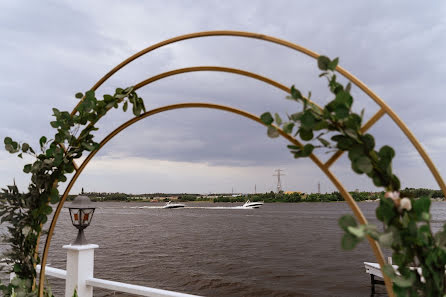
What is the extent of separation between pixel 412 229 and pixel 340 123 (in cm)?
36

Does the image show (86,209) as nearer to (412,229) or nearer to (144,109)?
(144,109)

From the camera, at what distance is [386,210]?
0.94 m

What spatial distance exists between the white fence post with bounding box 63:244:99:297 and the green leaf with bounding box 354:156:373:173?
2.37 metres

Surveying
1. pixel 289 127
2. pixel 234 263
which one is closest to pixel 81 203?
pixel 289 127

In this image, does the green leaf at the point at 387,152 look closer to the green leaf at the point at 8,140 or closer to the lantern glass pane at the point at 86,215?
the green leaf at the point at 8,140

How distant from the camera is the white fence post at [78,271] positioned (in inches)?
103

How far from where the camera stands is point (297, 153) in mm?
1146

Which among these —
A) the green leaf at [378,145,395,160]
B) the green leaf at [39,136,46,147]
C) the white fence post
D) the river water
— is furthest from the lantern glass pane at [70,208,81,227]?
the river water

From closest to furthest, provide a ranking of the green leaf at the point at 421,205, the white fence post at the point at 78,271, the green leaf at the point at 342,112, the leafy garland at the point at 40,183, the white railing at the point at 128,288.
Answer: the green leaf at the point at 421,205 → the green leaf at the point at 342,112 → the leafy garland at the point at 40,183 → the white railing at the point at 128,288 → the white fence post at the point at 78,271

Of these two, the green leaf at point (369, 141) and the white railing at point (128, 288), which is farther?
the white railing at point (128, 288)

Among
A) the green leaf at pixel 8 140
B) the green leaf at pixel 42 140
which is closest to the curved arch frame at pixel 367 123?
the green leaf at pixel 42 140

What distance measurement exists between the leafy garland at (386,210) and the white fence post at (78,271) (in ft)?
7.45

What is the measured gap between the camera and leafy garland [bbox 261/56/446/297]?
902 mm

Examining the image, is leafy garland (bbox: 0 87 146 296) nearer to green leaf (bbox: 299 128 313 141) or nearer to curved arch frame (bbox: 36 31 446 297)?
curved arch frame (bbox: 36 31 446 297)
